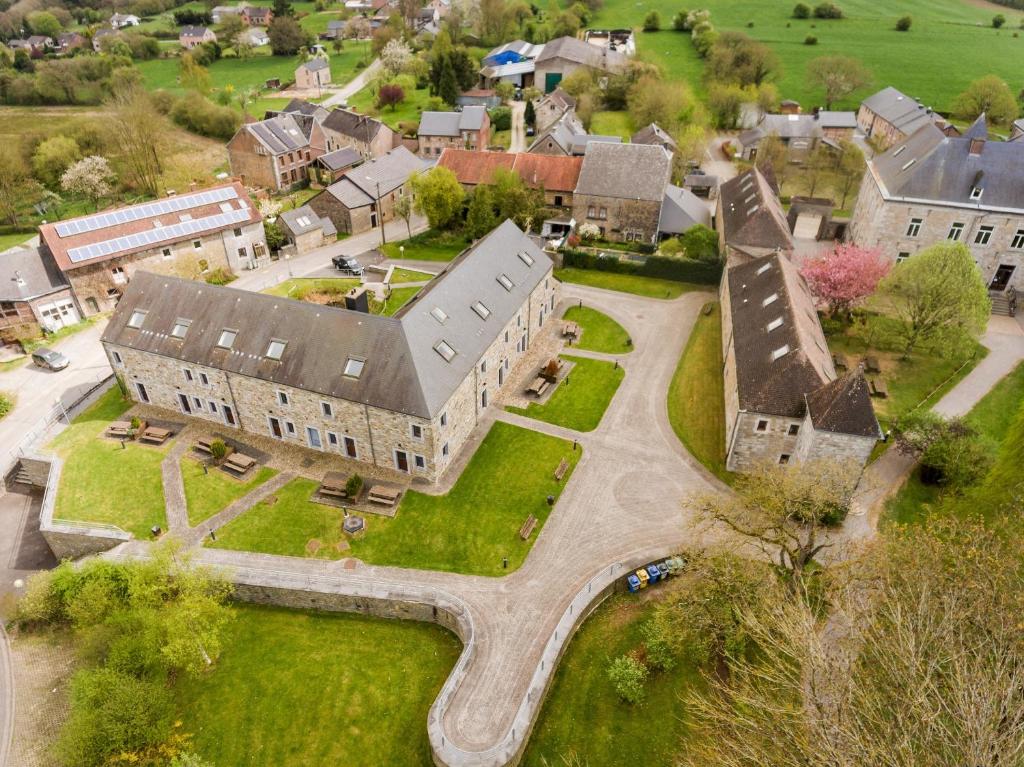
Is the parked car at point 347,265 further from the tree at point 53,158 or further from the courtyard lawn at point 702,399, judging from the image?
the tree at point 53,158

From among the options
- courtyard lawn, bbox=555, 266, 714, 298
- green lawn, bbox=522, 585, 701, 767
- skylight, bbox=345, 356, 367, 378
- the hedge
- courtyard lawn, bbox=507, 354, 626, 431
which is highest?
skylight, bbox=345, 356, 367, 378

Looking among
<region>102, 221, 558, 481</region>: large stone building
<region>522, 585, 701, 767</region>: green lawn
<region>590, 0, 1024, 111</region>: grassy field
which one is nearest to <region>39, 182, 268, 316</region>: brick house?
<region>102, 221, 558, 481</region>: large stone building

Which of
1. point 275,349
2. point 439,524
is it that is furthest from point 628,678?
point 275,349

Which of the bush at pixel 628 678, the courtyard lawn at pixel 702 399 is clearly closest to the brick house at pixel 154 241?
the courtyard lawn at pixel 702 399

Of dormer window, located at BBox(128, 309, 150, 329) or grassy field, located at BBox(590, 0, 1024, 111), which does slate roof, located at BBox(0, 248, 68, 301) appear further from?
grassy field, located at BBox(590, 0, 1024, 111)

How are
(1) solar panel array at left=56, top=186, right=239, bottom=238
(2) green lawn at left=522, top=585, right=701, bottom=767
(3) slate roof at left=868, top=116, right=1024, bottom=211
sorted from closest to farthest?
(2) green lawn at left=522, top=585, right=701, bottom=767, (3) slate roof at left=868, top=116, right=1024, bottom=211, (1) solar panel array at left=56, top=186, right=239, bottom=238

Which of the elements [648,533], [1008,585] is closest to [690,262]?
[648,533]
